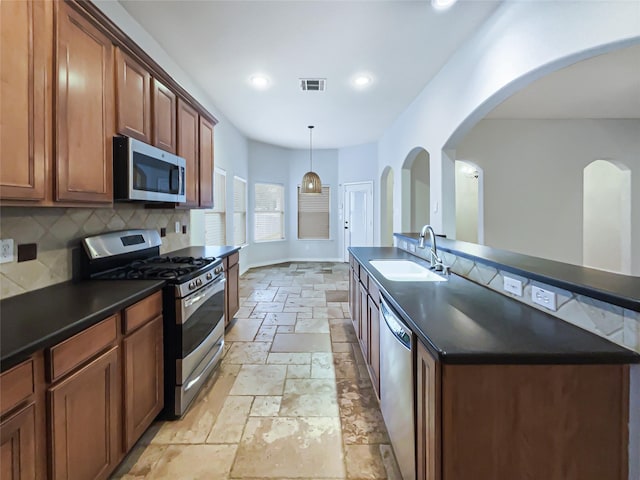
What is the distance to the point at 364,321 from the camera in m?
2.66

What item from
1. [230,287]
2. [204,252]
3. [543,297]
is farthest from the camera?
[230,287]

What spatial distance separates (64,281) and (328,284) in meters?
4.41

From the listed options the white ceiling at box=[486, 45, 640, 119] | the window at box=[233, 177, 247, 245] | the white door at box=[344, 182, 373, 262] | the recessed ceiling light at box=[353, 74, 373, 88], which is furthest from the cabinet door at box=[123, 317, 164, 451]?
the white door at box=[344, 182, 373, 262]

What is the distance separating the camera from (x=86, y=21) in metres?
1.72

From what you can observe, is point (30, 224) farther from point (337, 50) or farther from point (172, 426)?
point (337, 50)

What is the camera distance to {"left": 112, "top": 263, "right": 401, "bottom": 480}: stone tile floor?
1.70m

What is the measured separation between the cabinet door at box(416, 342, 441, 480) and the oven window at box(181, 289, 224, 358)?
1495 millimetres

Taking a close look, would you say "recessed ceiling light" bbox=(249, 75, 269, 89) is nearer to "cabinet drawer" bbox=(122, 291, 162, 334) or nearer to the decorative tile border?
"cabinet drawer" bbox=(122, 291, 162, 334)

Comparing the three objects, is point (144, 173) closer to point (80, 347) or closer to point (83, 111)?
point (83, 111)

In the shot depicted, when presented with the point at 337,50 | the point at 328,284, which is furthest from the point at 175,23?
Answer: the point at 328,284

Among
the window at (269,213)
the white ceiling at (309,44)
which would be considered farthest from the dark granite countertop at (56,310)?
the window at (269,213)

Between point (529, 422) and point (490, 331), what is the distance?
0.99ft

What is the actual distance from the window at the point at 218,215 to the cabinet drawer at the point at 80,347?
3.63 metres

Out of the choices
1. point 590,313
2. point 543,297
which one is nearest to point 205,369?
point 543,297
